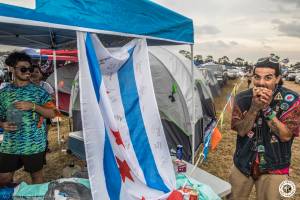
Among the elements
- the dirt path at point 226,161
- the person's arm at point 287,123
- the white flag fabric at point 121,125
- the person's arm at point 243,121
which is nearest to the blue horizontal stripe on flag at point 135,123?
the white flag fabric at point 121,125

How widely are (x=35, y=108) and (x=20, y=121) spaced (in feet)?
0.65

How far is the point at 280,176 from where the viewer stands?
2352 millimetres

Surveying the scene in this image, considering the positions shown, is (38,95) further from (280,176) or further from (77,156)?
(77,156)

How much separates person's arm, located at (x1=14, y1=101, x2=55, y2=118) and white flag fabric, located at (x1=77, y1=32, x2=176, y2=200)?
27.9 inches

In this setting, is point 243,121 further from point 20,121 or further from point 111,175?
point 20,121

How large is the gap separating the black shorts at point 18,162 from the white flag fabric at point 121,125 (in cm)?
92

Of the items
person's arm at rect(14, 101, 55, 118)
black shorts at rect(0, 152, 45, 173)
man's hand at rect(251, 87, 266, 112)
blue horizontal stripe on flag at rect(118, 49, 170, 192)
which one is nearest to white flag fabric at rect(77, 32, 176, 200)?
blue horizontal stripe on flag at rect(118, 49, 170, 192)

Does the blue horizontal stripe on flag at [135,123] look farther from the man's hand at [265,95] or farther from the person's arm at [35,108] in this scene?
the man's hand at [265,95]

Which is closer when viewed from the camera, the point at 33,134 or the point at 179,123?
the point at 33,134

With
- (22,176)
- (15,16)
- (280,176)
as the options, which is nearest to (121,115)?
(15,16)

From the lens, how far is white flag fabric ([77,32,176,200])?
2.32m

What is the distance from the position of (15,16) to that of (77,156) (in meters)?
4.15

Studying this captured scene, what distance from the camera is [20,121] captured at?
279cm

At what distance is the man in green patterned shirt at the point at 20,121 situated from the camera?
2793 millimetres
